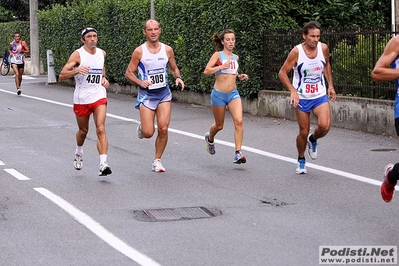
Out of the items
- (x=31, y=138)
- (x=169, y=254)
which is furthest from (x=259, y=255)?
(x=31, y=138)

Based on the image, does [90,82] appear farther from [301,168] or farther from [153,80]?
[301,168]

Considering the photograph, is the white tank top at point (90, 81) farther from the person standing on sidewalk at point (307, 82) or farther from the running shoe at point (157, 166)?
the person standing on sidewalk at point (307, 82)

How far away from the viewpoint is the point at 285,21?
19.9 m

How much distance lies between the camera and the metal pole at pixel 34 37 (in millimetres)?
38731

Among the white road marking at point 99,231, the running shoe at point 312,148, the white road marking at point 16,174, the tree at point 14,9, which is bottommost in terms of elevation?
the white road marking at point 99,231

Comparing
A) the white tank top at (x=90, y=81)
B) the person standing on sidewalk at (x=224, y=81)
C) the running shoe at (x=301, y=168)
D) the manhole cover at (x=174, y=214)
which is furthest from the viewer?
the person standing on sidewalk at (x=224, y=81)

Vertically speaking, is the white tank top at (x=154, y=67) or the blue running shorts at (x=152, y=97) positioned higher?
the white tank top at (x=154, y=67)

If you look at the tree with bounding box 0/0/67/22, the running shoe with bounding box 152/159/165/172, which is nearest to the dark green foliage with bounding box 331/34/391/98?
the running shoe with bounding box 152/159/165/172

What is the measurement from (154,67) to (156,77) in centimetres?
14

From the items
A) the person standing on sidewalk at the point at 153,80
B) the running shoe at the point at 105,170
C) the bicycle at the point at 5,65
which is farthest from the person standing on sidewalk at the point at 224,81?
the bicycle at the point at 5,65

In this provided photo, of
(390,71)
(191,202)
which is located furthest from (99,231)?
(390,71)

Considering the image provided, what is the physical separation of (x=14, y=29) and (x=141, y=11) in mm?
23551

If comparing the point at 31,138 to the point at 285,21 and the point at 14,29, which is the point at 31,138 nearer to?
→ the point at 285,21

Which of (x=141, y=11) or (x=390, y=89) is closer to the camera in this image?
(x=390, y=89)
